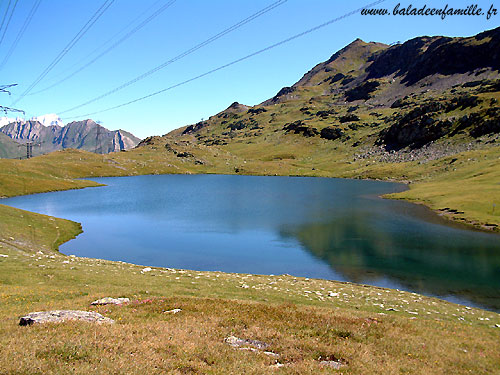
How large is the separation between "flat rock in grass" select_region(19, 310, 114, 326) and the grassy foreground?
2.12ft

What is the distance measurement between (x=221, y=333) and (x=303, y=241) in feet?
164

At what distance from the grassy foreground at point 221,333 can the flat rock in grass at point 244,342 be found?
438mm

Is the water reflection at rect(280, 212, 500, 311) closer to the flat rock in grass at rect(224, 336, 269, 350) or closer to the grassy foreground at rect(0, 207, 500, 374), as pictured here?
the grassy foreground at rect(0, 207, 500, 374)

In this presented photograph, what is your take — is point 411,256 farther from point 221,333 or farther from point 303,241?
point 221,333

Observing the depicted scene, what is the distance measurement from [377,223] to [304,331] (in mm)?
68934

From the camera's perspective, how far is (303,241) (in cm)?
6656

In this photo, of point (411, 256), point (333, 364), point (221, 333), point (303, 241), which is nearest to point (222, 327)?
point (221, 333)

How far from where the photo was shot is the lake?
48312mm

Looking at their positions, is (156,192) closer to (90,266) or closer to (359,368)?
(90,266)

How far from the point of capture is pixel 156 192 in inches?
5743

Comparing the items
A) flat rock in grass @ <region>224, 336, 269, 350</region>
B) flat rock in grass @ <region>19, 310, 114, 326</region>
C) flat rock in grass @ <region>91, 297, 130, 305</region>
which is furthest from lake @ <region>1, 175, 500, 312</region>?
flat rock in grass @ <region>19, 310, 114, 326</region>

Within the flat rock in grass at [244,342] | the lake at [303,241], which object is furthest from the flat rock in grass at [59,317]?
the lake at [303,241]

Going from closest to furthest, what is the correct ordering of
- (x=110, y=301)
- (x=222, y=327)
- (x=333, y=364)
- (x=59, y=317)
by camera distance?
(x=333, y=364), (x=59, y=317), (x=222, y=327), (x=110, y=301)

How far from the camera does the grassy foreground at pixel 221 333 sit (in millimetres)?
13602
